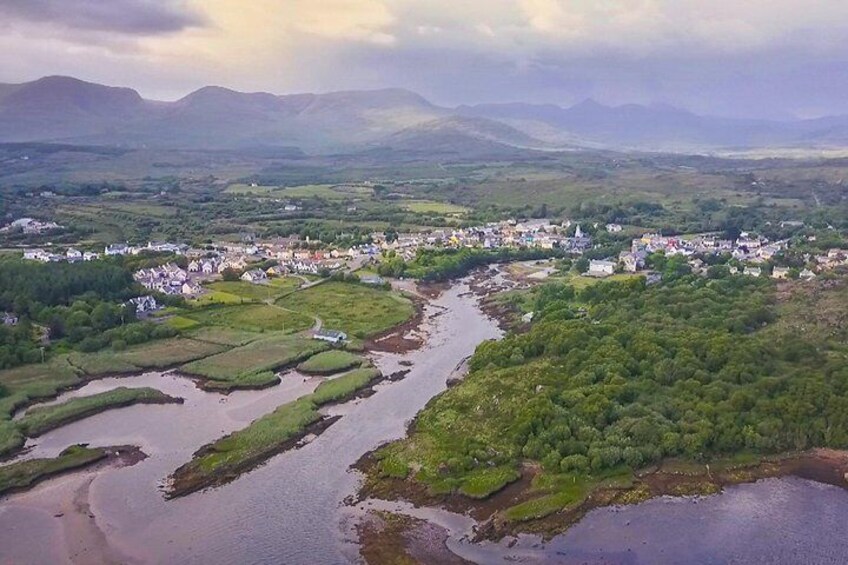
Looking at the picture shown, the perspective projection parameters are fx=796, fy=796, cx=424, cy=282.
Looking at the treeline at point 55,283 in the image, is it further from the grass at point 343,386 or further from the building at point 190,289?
the grass at point 343,386

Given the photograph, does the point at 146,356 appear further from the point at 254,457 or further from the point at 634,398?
the point at 634,398

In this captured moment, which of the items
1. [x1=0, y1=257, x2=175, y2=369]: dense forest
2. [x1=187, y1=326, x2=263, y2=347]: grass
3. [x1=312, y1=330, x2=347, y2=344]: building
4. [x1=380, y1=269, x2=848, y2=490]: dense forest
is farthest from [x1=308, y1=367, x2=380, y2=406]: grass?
[x1=0, y1=257, x2=175, y2=369]: dense forest

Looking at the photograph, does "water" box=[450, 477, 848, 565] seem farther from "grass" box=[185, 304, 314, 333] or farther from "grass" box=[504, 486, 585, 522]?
"grass" box=[185, 304, 314, 333]

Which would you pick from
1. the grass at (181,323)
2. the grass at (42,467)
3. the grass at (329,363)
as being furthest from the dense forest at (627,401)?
the grass at (181,323)

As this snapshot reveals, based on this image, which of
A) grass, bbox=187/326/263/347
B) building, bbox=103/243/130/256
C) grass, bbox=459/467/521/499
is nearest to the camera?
grass, bbox=459/467/521/499

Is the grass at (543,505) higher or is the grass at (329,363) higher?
the grass at (329,363)

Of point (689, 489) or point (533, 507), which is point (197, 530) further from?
point (689, 489)

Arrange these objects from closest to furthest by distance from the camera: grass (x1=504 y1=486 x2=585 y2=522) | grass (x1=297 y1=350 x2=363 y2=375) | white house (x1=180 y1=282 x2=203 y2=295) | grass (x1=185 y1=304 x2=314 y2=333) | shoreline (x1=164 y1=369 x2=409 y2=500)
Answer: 1. grass (x1=504 y1=486 x2=585 y2=522)
2. shoreline (x1=164 y1=369 x2=409 y2=500)
3. grass (x1=297 y1=350 x2=363 y2=375)
4. grass (x1=185 y1=304 x2=314 y2=333)
5. white house (x1=180 y1=282 x2=203 y2=295)
